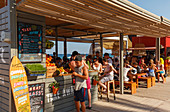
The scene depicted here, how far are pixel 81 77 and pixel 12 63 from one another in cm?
165

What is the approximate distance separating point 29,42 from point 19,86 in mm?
1151

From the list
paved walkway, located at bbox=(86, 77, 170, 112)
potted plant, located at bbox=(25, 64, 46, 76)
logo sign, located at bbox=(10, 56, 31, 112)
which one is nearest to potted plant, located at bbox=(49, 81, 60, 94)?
potted plant, located at bbox=(25, 64, 46, 76)

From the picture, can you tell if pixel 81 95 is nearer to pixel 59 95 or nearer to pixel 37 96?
pixel 59 95

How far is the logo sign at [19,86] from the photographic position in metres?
3.08

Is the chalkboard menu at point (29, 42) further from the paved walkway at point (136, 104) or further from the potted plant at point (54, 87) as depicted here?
the paved walkway at point (136, 104)

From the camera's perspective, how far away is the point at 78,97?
4.07 meters

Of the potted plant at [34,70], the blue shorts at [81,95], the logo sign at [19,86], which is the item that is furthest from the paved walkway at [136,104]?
the logo sign at [19,86]

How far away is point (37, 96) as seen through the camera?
13.0 feet

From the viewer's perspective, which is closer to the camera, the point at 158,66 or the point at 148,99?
the point at 148,99

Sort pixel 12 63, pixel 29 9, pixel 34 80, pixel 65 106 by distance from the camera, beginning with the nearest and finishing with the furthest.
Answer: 1. pixel 12 63
2. pixel 29 9
3. pixel 34 80
4. pixel 65 106

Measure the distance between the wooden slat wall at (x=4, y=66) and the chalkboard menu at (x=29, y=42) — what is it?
0.30 m

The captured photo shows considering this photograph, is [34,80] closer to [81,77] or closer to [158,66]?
[81,77]

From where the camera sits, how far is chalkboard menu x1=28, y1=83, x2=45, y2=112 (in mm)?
3836

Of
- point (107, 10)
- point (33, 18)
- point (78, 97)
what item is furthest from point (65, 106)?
point (107, 10)
